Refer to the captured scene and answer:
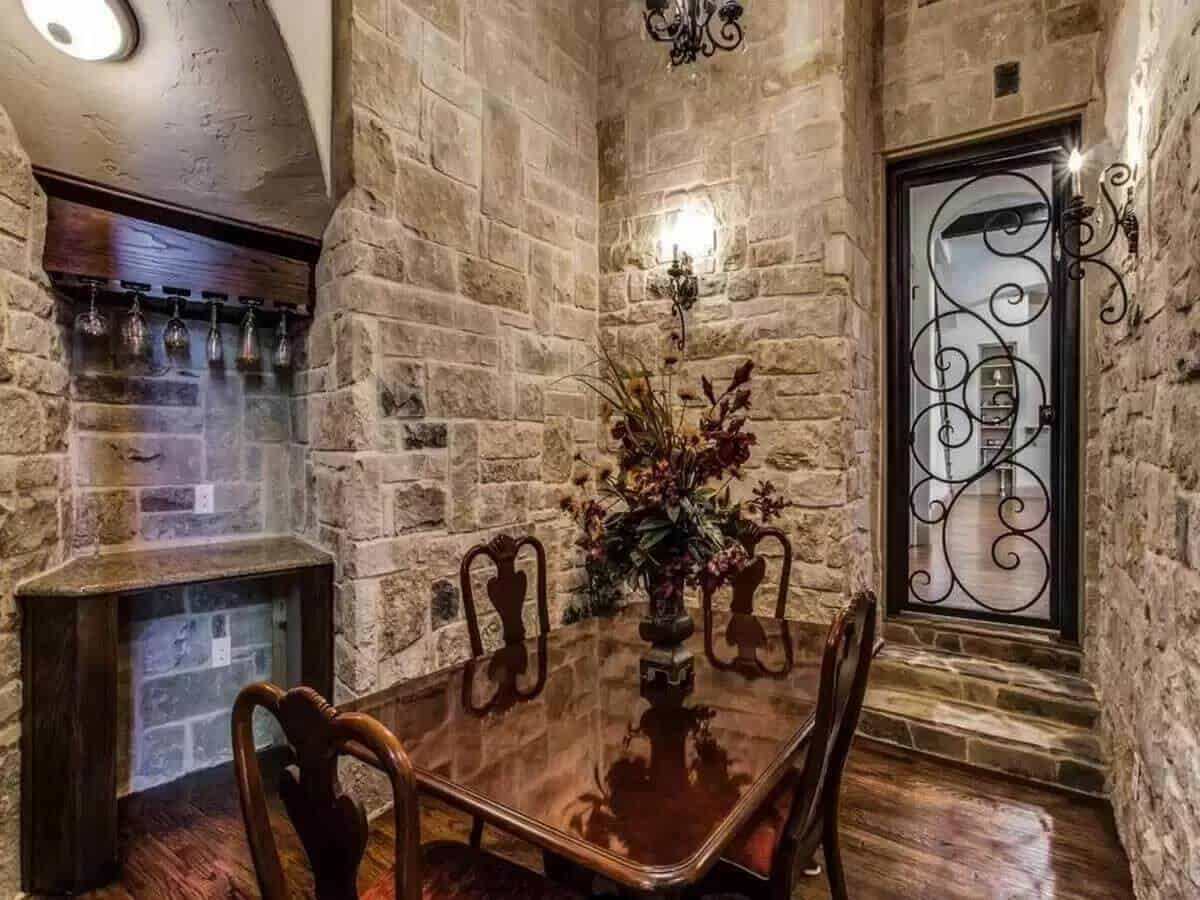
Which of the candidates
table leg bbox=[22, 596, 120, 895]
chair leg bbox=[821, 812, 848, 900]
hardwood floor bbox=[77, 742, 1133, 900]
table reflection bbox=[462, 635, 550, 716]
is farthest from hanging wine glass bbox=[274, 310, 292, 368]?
chair leg bbox=[821, 812, 848, 900]

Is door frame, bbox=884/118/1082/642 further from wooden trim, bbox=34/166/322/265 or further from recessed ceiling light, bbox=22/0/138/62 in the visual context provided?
recessed ceiling light, bbox=22/0/138/62

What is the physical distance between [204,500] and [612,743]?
1932 mm

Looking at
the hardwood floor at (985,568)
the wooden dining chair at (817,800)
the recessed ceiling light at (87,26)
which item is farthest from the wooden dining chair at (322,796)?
the hardwood floor at (985,568)

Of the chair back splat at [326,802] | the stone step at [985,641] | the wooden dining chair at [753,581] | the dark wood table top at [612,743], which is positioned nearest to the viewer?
the chair back splat at [326,802]

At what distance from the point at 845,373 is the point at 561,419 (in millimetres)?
1312

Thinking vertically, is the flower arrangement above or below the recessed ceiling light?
below

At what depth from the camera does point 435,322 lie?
8.28ft

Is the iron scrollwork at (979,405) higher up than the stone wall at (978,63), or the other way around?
the stone wall at (978,63)

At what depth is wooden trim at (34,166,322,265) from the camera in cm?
194

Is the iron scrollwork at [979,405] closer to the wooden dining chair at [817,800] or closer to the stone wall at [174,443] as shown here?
the wooden dining chair at [817,800]

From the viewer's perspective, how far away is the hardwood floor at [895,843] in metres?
1.91

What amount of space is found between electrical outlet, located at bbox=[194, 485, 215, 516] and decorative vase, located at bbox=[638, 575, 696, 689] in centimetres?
179

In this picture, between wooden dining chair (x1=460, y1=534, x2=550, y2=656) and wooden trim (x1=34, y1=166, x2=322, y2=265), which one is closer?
wooden trim (x1=34, y1=166, x2=322, y2=265)

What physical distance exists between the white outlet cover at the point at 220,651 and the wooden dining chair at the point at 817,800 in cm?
199
